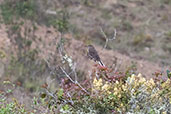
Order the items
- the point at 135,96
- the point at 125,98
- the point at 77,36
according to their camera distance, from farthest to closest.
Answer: the point at 77,36, the point at 125,98, the point at 135,96

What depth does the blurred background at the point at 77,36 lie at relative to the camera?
997 centimetres

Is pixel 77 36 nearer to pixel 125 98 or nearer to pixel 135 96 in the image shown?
pixel 125 98

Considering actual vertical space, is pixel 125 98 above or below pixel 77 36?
above

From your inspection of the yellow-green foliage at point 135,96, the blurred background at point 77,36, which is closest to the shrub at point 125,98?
the yellow-green foliage at point 135,96

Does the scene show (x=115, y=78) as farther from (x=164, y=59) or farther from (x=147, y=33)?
(x=147, y=33)

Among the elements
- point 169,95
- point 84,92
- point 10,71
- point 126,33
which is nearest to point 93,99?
point 84,92

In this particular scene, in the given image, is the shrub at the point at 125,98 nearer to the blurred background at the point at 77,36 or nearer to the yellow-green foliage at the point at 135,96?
the yellow-green foliage at the point at 135,96

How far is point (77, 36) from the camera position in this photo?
43.3 ft

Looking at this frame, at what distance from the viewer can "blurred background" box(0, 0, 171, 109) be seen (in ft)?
32.7

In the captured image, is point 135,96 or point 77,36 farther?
point 77,36

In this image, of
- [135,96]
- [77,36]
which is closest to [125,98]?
[135,96]

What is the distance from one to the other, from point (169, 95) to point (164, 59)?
1054cm

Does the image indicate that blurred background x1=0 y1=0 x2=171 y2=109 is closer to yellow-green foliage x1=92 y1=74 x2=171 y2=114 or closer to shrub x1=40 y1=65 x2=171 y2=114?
shrub x1=40 y1=65 x2=171 y2=114

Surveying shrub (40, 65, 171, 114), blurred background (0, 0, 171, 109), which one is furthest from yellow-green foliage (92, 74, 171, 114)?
blurred background (0, 0, 171, 109)
